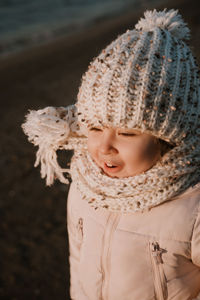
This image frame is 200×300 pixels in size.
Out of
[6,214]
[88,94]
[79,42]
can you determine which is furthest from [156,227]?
[79,42]

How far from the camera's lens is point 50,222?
391cm

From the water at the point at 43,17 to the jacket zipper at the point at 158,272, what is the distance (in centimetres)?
1138

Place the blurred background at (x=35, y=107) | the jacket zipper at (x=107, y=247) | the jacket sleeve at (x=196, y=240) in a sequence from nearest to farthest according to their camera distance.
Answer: the jacket sleeve at (x=196, y=240) < the jacket zipper at (x=107, y=247) < the blurred background at (x=35, y=107)

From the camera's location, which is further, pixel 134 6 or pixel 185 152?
pixel 134 6

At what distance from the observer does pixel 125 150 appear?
155cm

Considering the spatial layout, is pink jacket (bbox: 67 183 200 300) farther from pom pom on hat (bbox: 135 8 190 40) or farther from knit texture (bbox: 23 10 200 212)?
pom pom on hat (bbox: 135 8 190 40)

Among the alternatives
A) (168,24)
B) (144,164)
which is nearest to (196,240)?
(144,164)

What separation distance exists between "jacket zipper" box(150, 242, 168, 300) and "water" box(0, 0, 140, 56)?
11380 mm

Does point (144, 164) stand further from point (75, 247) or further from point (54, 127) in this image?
point (75, 247)

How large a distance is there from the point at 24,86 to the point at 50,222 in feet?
17.1

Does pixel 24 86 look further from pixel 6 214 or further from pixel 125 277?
pixel 125 277

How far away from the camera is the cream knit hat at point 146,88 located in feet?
4.89

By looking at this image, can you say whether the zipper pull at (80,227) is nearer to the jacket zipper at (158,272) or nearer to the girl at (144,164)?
the girl at (144,164)

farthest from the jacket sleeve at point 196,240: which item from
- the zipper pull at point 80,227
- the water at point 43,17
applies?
the water at point 43,17
